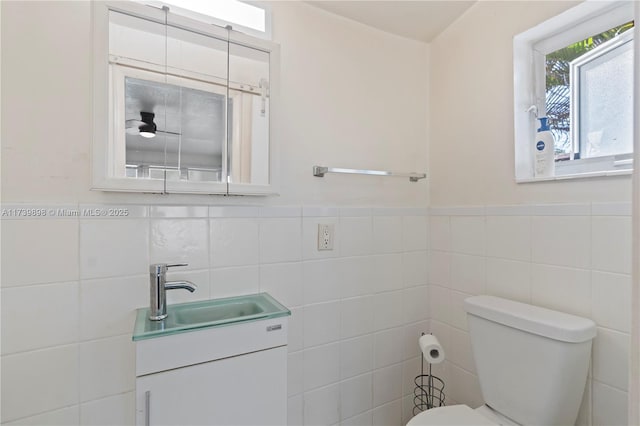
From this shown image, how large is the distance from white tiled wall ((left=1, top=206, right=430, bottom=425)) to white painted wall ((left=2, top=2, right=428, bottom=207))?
0.33 ft

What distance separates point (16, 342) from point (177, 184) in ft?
2.16

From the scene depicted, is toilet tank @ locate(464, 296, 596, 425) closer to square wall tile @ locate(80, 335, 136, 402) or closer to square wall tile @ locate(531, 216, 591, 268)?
square wall tile @ locate(531, 216, 591, 268)

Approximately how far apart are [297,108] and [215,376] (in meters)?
1.07

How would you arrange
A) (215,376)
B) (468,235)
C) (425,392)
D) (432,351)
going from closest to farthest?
(215,376) → (432,351) → (468,235) → (425,392)

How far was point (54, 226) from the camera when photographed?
0.99m

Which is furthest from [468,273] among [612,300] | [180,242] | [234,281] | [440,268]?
[180,242]

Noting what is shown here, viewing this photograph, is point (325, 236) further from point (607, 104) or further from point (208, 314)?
point (607, 104)

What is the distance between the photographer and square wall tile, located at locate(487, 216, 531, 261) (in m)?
1.28

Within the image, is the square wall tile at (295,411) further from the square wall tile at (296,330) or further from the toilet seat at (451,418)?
the toilet seat at (451,418)

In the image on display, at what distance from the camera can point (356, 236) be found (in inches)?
59.7

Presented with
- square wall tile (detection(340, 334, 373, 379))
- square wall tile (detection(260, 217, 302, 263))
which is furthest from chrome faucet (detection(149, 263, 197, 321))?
square wall tile (detection(340, 334, 373, 379))

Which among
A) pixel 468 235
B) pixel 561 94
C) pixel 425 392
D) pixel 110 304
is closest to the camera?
pixel 110 304

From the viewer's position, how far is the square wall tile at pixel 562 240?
1.11 metres

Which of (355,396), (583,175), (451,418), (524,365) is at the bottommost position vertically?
(355,396)
